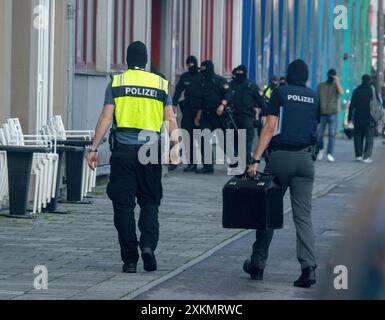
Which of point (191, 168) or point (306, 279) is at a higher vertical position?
point (306, 279)

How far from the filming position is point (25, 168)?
13477 millimetres

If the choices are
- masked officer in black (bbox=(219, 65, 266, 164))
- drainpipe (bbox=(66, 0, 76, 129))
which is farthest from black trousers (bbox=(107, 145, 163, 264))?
masked officer in black (bbox=(219, 65, 266, 164))

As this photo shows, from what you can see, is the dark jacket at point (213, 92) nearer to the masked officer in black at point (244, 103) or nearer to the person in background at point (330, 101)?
the masked officer in black at point (244, 103)

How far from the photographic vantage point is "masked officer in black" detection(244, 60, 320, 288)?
31.4ft

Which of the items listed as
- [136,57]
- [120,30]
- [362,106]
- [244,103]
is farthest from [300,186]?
[362,106]

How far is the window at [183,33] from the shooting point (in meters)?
26.7

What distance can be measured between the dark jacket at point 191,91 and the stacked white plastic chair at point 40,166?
8004 mm

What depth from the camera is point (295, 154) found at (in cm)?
959

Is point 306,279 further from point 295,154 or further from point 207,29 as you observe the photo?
point 207,29

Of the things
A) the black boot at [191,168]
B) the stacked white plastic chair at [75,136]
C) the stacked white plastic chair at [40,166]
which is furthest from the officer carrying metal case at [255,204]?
the black boot at [191,168]

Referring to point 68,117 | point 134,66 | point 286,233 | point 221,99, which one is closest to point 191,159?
point 221,99

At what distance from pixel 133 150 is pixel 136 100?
16.0 inches
